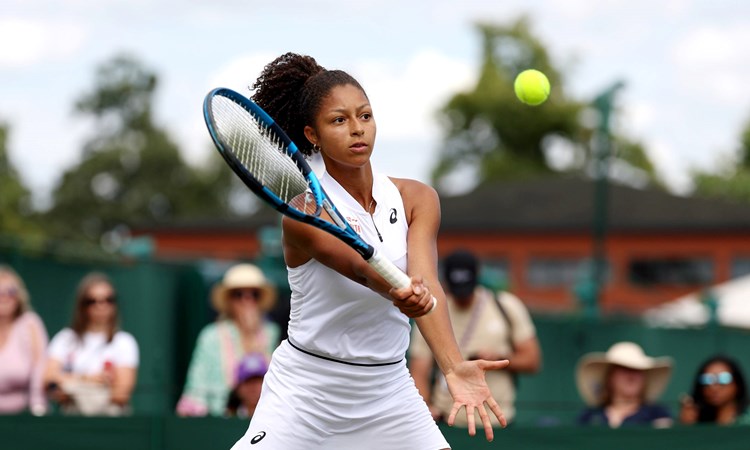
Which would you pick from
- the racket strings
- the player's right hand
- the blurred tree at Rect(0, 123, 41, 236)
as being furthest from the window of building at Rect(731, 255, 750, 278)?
the player's right hand

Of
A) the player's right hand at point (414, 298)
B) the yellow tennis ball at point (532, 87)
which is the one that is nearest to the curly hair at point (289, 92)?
the player's right hand at point (414, 298)

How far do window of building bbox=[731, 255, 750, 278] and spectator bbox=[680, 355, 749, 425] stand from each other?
34262 mm

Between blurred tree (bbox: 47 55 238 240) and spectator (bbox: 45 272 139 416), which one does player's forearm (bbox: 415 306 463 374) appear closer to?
spectator (bbox: 45 272 139 416)

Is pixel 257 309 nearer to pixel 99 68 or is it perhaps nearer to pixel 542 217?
pixel 542 217

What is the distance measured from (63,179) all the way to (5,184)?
6961mm

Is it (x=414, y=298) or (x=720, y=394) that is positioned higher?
(x=414, y=298)

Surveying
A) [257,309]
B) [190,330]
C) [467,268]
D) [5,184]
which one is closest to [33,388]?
[257,309]

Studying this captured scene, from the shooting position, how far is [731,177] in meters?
65.5

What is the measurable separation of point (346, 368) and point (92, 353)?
4.06m

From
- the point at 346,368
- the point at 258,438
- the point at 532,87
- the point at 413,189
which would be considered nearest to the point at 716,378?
the point at 532,87

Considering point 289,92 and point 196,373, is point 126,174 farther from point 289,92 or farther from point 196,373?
point 289,92

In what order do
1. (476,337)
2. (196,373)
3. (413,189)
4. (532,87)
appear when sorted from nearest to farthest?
(413,189) < (532,87) < (476,337) < (196,373)

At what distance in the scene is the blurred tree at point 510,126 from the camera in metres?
59.3

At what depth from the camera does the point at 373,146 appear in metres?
4.24
